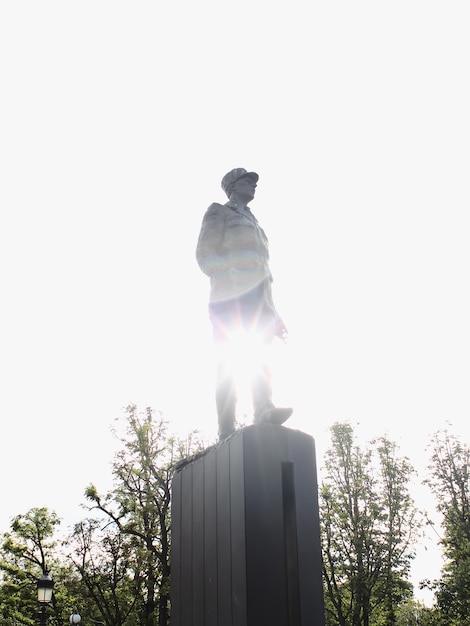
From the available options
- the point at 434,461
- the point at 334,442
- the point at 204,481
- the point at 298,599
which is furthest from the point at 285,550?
the point at 434,461

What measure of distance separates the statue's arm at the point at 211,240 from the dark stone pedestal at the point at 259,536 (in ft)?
5.43

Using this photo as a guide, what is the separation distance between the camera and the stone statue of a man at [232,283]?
15.8ft

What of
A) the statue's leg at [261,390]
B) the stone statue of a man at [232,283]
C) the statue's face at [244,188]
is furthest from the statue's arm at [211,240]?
the statue's leg at [261,390]

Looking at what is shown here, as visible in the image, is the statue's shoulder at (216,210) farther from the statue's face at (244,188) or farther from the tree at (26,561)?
the tree at (26,561)

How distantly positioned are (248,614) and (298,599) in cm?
31

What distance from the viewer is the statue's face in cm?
536

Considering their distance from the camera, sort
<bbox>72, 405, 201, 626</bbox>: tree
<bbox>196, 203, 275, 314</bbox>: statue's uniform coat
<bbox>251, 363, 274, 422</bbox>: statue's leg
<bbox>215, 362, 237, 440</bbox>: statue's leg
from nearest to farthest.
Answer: <bbox>251, 363, 274, 422</bbox>: statue's leg → <bbox>215, 362, 237, 440</bbox>: statue's leg → <bbox>196, 203, 275, 314</bbox>: statue's uniform coat → <bbox>72, 405, 201, 626</bbox>: tree

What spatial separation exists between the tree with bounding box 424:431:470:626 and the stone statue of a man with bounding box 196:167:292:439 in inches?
822

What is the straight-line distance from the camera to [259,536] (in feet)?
11.2

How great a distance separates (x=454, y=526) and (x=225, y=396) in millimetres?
23335

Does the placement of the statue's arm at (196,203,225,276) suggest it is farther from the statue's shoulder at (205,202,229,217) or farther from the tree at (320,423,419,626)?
the tree at (320,423,419,626)

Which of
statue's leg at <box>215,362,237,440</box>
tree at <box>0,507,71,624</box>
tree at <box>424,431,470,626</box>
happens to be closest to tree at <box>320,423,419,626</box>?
tree at <box>424,431,470,626</box>

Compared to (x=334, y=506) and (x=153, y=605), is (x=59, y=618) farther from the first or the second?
(x=334, y=506)

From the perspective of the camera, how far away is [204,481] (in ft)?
13.8
